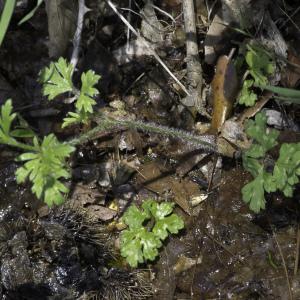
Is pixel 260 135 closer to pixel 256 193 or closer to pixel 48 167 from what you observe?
pixel 256 193

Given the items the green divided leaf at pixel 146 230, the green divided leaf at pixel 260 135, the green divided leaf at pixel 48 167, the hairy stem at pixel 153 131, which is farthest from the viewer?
the green divided leaf at pixel 146 230

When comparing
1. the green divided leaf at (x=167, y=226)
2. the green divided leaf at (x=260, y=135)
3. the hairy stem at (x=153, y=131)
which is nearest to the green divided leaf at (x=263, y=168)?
the green divided leaf at (x=260, y=135)

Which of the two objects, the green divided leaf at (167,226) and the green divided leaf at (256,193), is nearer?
the green divided leaf at (256,193)

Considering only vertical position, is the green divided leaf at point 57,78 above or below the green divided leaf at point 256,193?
above

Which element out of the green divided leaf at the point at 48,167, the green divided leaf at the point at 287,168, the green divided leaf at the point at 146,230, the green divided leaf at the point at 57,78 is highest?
the green divided leaf at the point at 57,78

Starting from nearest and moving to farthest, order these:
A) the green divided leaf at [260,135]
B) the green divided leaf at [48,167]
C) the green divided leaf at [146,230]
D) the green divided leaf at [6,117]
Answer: the green divided leaf at [6,117], the green divided leaf at [48,167], the green divided leaf at [260,135], the green divided leaf at [146,230]

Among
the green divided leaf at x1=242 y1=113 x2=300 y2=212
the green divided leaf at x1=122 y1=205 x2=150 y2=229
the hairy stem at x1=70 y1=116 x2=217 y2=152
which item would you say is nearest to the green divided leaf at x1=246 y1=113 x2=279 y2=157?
the green divided leaf at x1=242 y1=113 x2=300 y2=212

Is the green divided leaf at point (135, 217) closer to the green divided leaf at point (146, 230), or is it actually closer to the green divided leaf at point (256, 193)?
the green divided leaf at point (146, 230)

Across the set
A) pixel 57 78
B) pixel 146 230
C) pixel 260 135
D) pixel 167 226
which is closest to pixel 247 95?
pixel 260 135

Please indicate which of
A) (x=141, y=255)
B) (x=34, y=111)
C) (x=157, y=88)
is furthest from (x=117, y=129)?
(x=141, y=255)
